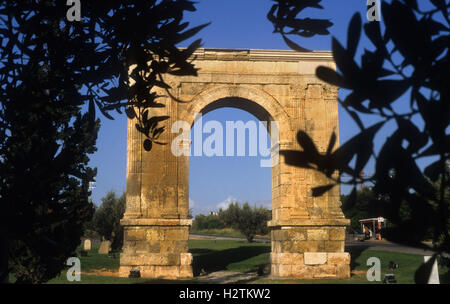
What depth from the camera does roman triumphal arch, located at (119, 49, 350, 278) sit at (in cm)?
1551

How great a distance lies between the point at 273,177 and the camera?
690 inches

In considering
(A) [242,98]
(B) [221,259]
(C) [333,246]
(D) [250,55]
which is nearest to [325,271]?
(C) [333,246]

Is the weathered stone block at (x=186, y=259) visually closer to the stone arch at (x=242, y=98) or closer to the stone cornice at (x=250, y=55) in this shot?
the stone arch at (x=242, y=98)

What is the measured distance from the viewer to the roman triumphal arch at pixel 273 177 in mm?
15508

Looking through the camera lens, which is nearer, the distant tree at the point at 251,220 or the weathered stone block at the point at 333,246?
the weathered stone block at the point at 333,246

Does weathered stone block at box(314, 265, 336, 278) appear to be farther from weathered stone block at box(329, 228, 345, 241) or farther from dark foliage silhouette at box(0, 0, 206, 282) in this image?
dark foliage silhouette at box(0, 0, 206, 282)

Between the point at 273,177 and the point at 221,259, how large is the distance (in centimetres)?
731

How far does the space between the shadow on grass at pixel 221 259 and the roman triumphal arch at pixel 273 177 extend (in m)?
3.70

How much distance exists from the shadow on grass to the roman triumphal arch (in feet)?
12.1

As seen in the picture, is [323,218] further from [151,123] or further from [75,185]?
[151,123]

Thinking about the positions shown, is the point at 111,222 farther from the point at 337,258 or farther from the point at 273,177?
the point at 337,258

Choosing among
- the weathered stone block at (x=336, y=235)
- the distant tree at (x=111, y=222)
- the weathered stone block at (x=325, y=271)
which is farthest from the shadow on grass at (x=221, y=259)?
the distant tree at (x=111, y=222)

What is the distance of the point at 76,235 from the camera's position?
11.5 m

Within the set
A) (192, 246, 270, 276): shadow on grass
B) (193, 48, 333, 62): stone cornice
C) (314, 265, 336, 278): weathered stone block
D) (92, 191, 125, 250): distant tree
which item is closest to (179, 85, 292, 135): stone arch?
(193, 48, 333, 62): stone cornice
